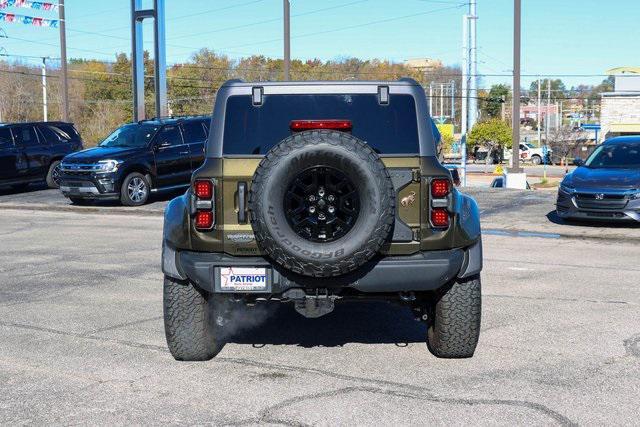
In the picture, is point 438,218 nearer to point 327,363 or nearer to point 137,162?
point 327,363

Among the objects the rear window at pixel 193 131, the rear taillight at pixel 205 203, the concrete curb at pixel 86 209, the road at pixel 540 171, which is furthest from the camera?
the road at pixel 540 171

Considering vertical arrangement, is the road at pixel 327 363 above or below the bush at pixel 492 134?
below

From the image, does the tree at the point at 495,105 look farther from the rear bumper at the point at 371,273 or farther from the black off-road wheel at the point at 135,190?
the rear bumper at the point at 371,273

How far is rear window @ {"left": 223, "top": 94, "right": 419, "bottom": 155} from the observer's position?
219 inches

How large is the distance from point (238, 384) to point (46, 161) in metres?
18.5

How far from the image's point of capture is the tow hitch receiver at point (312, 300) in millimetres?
5270

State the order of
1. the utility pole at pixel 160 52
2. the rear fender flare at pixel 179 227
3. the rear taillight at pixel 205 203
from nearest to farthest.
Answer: the rear taillight at pixel 205 203 → the rear fender flare at pixel 179 227 → the utility pole at pixel 160 52

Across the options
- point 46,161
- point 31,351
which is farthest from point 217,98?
point 46,161

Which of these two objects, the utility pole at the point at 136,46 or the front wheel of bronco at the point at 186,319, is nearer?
the front wheel of bronco at the point at 186,319

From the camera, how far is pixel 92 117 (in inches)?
3816

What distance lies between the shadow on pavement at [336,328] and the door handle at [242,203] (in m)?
1.41

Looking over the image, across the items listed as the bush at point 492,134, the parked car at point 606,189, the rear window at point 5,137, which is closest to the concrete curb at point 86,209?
the rear window at point 5,137

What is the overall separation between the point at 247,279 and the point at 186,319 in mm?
701

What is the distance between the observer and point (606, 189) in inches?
515
